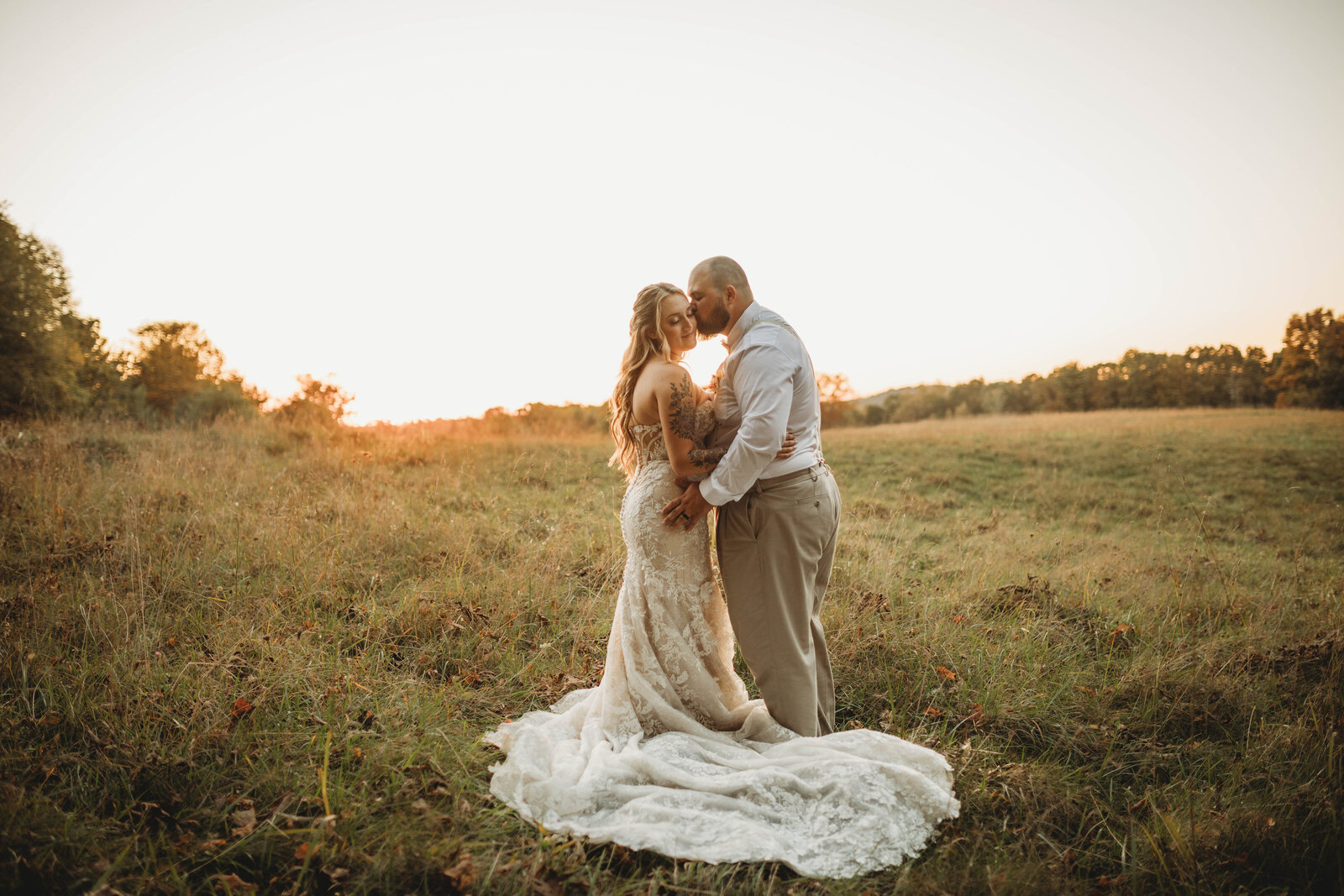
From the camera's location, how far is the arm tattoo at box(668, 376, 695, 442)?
3.85 metres

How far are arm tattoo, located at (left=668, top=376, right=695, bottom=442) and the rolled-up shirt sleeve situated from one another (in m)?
0.30

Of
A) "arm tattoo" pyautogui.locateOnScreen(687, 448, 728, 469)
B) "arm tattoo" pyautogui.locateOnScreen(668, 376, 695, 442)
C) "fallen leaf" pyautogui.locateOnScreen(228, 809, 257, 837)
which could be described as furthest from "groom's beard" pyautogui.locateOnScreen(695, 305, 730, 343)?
"fallen leaf" pyautogui.locateOnScreen(228, 809, 257, 837)

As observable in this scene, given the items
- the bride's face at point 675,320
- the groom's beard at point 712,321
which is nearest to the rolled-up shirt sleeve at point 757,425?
the groom's beard at point 712,321

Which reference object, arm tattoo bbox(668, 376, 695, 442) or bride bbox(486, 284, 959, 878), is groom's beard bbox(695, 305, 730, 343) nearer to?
bride bbox(486, 284, 959, 878)

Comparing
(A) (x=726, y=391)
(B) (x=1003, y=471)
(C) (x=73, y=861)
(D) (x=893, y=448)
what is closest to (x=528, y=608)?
(A) (x=726, y=391)

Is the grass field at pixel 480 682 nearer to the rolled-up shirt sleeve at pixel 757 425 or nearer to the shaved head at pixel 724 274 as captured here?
the rolled-up shirt sleeve at pixel 757 425

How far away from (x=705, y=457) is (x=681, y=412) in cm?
30

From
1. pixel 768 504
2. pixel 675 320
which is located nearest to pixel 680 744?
pixel 768 504

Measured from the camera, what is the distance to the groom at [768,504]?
12.2ft

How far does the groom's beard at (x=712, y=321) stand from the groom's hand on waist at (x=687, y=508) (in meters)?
0.98

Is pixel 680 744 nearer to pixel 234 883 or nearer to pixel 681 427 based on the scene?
pixel 681 427

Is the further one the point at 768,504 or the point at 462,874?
the point at 768,504

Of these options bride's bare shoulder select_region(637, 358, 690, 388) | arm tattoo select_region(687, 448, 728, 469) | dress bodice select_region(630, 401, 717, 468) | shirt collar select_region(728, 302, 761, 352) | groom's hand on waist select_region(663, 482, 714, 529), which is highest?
shirt collar select_region(728, 302, 761, 352)

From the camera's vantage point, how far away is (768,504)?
3826 mm
